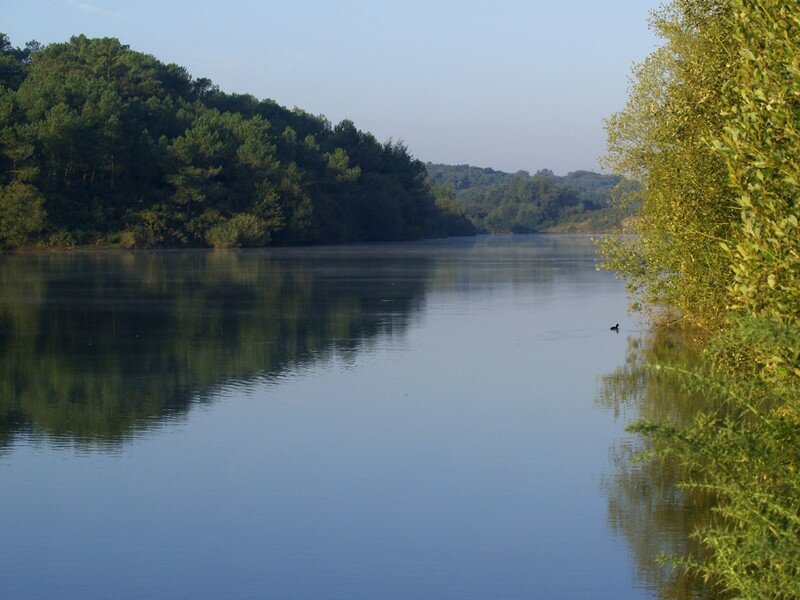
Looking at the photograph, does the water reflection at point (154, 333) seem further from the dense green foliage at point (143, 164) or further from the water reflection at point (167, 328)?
the dense green foliage at point (143, 164)

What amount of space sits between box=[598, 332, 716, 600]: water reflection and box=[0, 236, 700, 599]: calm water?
5cm

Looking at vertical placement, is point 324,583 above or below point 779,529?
below

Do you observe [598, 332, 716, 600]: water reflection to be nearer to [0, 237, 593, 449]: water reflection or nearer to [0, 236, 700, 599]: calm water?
[0, 236, 700, 599]: calm water

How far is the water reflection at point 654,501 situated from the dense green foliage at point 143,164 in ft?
230

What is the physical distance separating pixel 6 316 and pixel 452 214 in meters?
138

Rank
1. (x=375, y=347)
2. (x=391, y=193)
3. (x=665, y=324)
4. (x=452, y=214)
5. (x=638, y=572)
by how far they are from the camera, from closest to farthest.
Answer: (x=638, y=572)
(x=375, y=347)
(x=665, y=324)
(x=391, y=193)
(x=452, y=214)

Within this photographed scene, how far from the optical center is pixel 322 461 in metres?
15.1

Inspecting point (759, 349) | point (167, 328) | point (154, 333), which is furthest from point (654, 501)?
point (167, 328)

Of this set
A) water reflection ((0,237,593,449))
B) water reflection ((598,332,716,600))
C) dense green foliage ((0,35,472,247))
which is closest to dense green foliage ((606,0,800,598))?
water reflection ((598,332,716,600))

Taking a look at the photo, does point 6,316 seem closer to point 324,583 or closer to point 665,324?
point 665,324

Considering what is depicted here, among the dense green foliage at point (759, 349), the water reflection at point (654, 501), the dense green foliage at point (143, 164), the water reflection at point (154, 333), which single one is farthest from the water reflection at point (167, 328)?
the dense green foliage at point (143, 164)

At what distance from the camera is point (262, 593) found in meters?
10.0

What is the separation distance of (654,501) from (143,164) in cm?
8850

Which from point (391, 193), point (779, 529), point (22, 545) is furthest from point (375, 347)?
point (391, 193)
